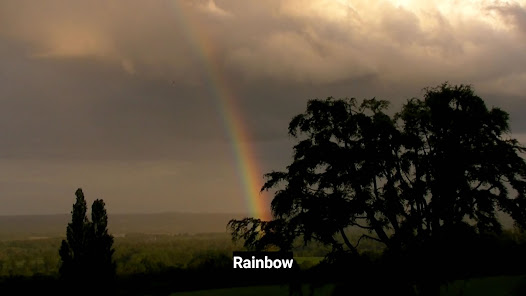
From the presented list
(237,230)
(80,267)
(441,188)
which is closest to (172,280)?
(80,267)

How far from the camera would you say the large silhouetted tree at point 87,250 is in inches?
2562

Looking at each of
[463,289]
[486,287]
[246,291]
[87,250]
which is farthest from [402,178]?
[87,250]

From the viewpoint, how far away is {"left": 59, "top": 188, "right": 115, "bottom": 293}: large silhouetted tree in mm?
65062

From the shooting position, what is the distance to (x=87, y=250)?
67.3m

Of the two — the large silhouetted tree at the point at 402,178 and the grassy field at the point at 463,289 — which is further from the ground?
the large silhouetted tree at the point at 402,178

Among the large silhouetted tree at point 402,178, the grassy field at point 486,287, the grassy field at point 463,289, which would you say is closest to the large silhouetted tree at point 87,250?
the grassy field at point 463,289

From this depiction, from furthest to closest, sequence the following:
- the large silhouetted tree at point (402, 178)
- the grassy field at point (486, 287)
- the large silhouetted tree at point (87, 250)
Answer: the large silhouetted tree at point (87, 250)
the grassy field at point (486, 287)
the large silhouetted tree at point (402, 178)

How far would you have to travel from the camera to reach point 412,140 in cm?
2003

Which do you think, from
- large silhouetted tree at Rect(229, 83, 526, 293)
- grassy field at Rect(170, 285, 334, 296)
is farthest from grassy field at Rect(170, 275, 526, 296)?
large silhouetted tree at Rect(229, 83, 526, 293)

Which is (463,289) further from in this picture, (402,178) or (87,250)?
(87,250)

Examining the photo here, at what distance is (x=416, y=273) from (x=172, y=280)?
51219mm

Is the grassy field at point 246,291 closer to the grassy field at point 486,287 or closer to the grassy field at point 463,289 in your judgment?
the grassy field at point 463,289

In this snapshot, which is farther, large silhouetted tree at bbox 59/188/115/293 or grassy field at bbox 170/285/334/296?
large silhouetted tree at bbox 59/188/115/293

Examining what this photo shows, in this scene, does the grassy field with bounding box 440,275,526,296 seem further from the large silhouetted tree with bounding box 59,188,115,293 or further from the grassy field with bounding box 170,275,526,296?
the large silhouetted tree with bounding box 59,188,115,293
